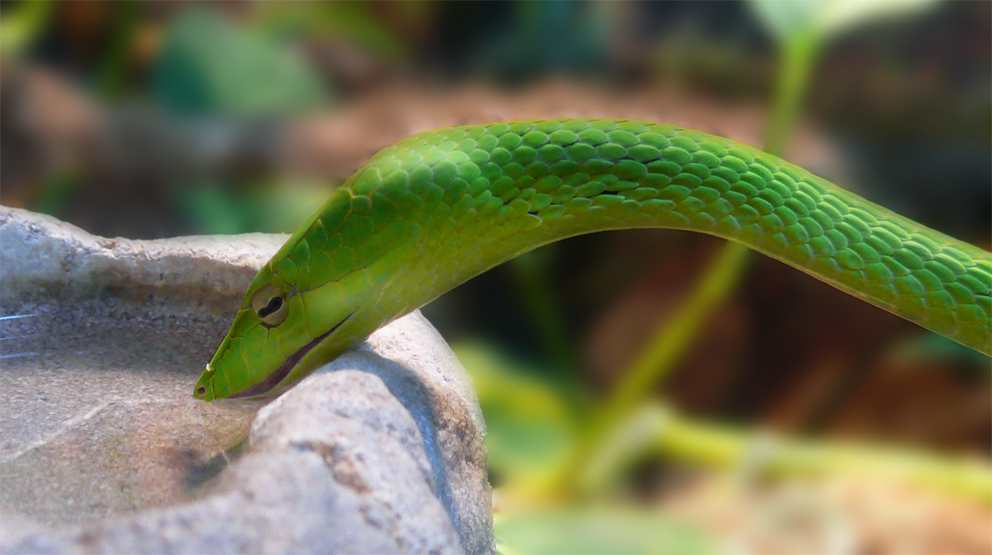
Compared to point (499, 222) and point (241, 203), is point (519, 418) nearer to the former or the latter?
point (241, 203)

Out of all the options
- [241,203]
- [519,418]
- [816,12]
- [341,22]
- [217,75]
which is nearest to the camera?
[816,12]

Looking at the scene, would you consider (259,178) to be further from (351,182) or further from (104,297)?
(351,182)

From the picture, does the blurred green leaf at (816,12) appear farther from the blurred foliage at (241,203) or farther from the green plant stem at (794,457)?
the blurred foliage at (241,203)

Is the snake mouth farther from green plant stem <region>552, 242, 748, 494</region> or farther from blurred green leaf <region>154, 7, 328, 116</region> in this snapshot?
blurred green leaf <region>154, 7, 328, 116</region>

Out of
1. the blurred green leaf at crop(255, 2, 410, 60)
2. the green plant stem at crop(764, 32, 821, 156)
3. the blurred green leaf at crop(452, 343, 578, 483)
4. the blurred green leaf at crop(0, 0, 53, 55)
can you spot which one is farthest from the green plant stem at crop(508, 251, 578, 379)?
the blurred green leaf at crop(0, 0, 53, 55)

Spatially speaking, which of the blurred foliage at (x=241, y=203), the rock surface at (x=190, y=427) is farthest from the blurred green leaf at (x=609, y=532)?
the blurred foliage at (x=241, y=203)

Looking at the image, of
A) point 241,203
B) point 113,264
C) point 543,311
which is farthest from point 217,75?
point 113,264

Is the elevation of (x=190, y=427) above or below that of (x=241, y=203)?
above

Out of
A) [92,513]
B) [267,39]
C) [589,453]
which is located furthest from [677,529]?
[267,39]
